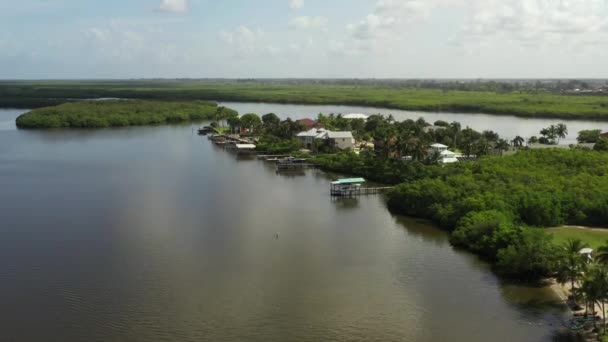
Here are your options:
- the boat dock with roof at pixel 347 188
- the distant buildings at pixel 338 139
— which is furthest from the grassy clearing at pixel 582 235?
the distant buildings at pixel 338 139

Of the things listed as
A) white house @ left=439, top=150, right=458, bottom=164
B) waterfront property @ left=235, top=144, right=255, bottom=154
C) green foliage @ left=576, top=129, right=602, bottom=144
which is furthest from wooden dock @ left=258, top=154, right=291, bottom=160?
green foliage @ left=576, top=129, right=602, bottom=144

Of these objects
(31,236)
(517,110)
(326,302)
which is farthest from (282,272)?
(517,110)

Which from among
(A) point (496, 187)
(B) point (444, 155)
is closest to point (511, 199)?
(A) point (496, 187)

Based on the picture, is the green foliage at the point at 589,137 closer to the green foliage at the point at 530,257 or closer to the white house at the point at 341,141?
the white house at the point at 341,141

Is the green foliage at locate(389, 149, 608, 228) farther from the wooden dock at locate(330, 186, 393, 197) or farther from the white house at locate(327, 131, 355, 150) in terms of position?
the white house at locate(327, 131, 355, 150)

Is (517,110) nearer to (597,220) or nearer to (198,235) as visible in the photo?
(597,220)

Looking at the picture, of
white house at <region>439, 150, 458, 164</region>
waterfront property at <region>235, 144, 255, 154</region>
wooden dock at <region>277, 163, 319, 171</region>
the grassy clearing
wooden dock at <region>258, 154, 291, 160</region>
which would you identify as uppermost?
white house at <region>439, 150, 458, 164</region>

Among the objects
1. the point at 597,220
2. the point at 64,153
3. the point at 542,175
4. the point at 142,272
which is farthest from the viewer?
the point at 64,153
